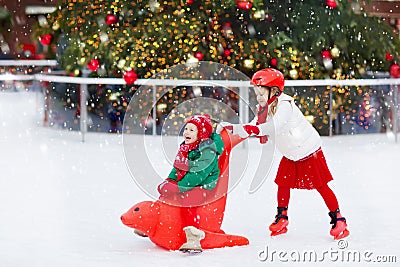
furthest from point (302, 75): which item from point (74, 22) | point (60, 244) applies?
point (60, 244)

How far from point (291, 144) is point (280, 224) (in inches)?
21.6

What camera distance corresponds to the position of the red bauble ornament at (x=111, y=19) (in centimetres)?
1102

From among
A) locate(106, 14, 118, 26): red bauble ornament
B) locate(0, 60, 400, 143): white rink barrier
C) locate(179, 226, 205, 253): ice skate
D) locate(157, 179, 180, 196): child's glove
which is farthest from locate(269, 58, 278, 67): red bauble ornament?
locate(179, 226, 205, 253): ice skate

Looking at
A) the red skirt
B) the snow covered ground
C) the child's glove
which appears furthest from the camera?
the red skirt

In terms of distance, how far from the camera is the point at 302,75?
35.6 feet

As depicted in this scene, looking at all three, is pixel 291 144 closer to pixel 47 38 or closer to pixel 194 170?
pixel 194 170

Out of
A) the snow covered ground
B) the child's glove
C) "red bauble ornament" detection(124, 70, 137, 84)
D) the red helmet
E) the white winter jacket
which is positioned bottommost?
the snow covered ground

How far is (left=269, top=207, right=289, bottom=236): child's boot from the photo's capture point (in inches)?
220

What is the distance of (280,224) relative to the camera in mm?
5586

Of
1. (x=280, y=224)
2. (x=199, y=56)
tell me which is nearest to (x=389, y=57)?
(x=199, y=56)

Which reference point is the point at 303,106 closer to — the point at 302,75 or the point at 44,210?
the point at 302,75

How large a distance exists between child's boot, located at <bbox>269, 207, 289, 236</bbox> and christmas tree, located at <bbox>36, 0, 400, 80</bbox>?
526 cm

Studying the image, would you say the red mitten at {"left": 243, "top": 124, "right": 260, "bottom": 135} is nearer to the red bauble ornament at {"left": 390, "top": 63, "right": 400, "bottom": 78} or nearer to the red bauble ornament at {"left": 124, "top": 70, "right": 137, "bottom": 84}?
the red bauble ornament at {"left": 124, "top": 70, "right": 137, "bottom": 84}

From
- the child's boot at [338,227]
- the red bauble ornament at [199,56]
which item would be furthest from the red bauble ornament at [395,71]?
the child's boot at [338,227]
